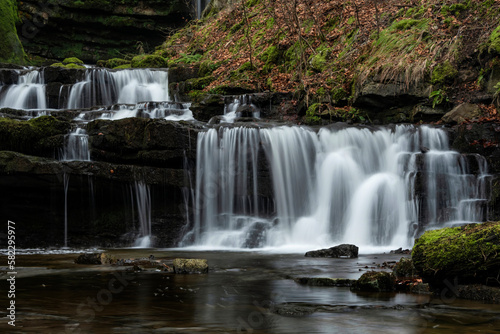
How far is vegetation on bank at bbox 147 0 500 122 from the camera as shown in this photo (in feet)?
46.5

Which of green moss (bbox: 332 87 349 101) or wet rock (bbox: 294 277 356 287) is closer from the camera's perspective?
wet rock (bbox: 294 277 356 287)

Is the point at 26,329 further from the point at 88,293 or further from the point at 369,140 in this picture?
the point at 369,140

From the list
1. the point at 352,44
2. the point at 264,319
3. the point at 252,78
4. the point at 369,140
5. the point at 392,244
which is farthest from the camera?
the point at 252,78

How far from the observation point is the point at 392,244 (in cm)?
1127

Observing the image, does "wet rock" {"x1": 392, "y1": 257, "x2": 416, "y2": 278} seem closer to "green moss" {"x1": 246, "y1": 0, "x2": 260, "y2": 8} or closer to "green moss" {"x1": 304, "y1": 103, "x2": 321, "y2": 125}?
"green moss" {"x1": 304, "y1": 103, "x2": 321, "y2": 125}

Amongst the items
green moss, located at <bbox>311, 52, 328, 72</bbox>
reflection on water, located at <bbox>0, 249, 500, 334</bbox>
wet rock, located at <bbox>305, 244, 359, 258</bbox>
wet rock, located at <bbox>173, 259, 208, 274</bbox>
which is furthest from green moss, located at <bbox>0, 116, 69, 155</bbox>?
green moss, located at <bbox>311, 52, 328, 72</bbox>

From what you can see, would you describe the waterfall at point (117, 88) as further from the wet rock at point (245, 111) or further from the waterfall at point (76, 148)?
the waterfall at point (76, 148)

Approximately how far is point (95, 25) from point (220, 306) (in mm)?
29552

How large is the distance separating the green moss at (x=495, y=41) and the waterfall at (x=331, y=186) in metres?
2.54

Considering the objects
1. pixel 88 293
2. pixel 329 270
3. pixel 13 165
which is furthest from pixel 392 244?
pixel 13 165

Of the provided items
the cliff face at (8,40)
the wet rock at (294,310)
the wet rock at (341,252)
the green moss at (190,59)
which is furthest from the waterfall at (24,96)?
the wet rock at (294,310)

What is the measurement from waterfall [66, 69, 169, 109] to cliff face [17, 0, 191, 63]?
10495 millimetres

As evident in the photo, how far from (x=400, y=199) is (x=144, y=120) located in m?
6.44

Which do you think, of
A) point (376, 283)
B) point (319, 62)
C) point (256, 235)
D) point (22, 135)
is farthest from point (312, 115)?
point (376, 283)
